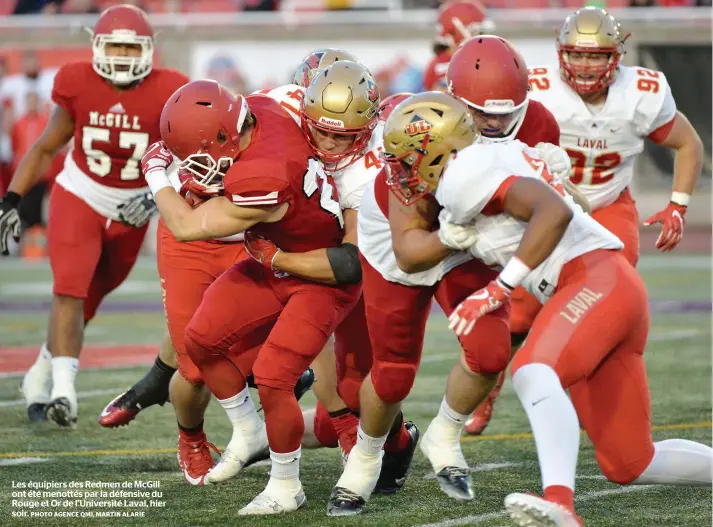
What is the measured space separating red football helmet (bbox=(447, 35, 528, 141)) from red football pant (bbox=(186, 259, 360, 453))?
77 cm

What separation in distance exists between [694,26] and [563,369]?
40.6 feet

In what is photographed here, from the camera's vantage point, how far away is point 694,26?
49.1 feet

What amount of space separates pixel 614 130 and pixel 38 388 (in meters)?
2.94

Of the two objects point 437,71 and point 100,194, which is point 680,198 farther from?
point 100,194

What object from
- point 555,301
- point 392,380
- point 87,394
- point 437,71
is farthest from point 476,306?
point 437,71

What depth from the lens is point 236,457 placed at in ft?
14.9

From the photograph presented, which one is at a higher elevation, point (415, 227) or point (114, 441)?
point (415, 227)

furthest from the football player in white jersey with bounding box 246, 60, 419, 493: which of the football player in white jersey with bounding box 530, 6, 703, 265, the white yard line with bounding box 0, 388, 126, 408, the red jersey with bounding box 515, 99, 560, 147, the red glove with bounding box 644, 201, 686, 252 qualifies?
the white yard line with bounding box 0, 388, 126, 408

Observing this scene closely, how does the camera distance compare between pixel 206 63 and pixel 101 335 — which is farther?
pixel 206 63

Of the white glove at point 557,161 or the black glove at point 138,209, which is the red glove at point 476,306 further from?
the black glove at point 138,209

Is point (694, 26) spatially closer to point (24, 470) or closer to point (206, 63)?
point (206, 63)

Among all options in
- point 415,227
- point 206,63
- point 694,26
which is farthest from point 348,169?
point 694,26

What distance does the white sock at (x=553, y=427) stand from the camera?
340 cm

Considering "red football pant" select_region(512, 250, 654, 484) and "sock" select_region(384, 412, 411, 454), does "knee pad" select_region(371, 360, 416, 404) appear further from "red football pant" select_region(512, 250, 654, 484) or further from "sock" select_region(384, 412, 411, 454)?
"red football pant" select_region(512, 250, 654, 484)
